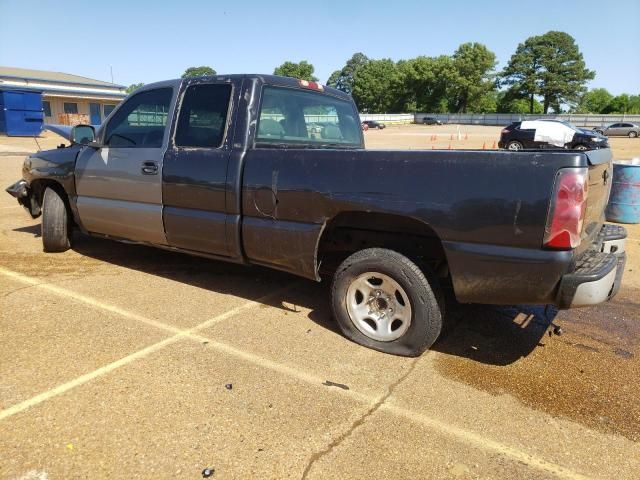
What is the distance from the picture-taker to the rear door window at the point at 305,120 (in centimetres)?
421

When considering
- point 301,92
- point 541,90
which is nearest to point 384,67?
point 541,90

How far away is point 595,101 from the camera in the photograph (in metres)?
92.9

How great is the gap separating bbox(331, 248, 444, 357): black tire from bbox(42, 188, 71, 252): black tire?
Answer: 3649mm

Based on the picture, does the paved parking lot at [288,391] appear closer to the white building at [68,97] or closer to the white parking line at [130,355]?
the white parking line at [130,355]

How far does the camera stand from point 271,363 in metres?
3.35

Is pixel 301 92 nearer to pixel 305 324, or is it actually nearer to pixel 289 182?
pixel 289 182

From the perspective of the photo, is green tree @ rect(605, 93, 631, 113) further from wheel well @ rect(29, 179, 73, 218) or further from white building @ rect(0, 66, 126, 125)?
wheel well @ rect(29, 179, 73, 218)

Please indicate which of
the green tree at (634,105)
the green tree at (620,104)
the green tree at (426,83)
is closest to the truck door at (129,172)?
the green tree at (634,105)

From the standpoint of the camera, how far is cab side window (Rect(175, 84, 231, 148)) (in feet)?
13.6

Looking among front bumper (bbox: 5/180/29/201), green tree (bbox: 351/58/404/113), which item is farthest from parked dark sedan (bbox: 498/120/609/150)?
green tree (bbox: 351/58/404/113)

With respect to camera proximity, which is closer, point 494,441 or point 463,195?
point 494,441

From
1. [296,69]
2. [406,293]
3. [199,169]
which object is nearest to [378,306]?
[406,293]

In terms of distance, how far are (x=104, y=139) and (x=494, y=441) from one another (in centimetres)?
441

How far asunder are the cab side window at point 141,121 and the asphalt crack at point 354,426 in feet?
9.52
